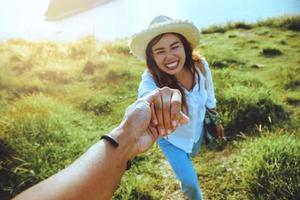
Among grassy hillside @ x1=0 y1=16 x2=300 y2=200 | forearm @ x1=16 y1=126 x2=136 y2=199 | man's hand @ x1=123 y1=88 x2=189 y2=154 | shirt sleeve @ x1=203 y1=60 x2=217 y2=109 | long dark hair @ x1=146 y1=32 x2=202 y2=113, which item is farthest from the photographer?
grassy hillside @ x1=0 y1=16 x2=300 y2=200

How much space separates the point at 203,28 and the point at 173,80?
836cm

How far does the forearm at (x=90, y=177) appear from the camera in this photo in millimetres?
1172

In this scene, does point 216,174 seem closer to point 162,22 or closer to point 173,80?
point 173,80

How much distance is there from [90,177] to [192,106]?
2.03 meters

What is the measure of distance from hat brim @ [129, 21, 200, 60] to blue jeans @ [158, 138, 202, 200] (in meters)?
0.78

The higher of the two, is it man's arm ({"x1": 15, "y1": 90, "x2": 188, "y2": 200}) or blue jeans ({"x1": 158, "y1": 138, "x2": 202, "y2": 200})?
man's arm ({"x1": 15, "y1": 90, "x2": 188, "y2": 200})

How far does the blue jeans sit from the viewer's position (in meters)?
2.93

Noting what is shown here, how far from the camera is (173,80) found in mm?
3229

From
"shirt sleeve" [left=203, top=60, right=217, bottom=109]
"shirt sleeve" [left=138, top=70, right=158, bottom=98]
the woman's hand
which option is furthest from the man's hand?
"shirt sleeve" [left=203, top=60, right=217, bottom=109]

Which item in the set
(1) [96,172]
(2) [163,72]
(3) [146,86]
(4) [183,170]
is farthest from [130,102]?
(1) [96,172]

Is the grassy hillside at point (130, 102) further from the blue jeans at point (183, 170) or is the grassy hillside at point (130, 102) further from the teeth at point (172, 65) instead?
the teeth at point (172, 65)

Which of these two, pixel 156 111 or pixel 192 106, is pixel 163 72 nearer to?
pixel 192 106

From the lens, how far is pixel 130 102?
651cm

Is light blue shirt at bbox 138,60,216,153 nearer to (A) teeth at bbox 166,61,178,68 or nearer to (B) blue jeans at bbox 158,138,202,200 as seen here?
(B) blue jeans at bbox 158,138,202,200
